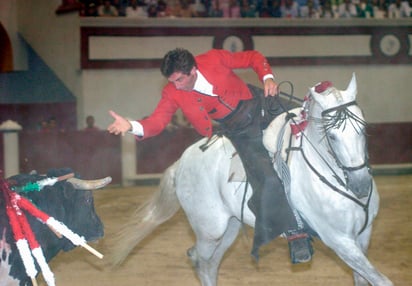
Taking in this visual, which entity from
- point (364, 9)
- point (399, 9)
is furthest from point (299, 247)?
point (399, 9)

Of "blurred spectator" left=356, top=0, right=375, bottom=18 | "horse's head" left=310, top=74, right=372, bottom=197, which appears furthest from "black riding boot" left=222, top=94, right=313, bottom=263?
"blurred spectator" left=356, top=0, right=375, bottom=18

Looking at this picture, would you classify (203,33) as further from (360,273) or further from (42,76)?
(360,273)

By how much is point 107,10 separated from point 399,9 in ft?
17.0

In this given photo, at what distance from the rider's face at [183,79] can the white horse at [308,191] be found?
550mm

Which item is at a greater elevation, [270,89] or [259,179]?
[270,89]

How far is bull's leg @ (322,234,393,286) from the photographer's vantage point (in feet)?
13.7

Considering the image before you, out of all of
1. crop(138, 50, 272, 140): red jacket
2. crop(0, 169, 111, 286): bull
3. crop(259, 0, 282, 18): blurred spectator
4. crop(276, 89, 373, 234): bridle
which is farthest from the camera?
crop(259, 0, 282, 18): blurred spectator

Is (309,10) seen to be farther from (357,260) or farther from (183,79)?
(357,260)

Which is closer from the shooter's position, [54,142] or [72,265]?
[72,265]

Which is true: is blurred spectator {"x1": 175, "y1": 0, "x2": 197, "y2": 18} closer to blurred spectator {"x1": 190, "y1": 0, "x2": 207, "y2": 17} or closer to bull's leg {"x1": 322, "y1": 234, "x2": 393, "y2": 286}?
blurred spectator {"x1": 190, "y1": 0, "x2": 207, "y2": 17}

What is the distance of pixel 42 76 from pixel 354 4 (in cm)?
595

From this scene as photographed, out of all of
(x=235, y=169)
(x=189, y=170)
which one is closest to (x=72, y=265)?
(x=189, y=170)

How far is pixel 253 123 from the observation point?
499cm

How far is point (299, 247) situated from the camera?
466 cm
